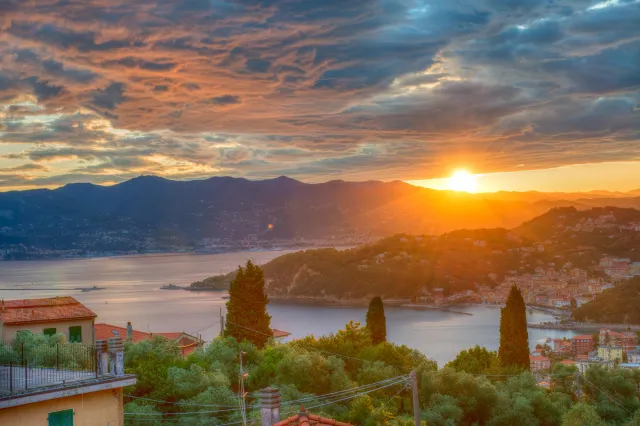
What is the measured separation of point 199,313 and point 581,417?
60186 mm

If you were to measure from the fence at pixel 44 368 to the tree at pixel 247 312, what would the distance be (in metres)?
9.20

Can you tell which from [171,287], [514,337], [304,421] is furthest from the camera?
[171,287]

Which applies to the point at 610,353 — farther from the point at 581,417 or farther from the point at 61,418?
the point at 61,418

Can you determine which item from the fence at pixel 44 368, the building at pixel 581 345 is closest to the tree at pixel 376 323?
the fence at pixel 44 368

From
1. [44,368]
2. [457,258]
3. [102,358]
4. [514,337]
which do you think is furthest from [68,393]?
[457,258]

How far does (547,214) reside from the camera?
459 feet

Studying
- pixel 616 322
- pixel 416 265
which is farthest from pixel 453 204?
pixel 616 322

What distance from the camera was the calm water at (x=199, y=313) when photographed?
199 feet

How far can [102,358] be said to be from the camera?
798 centimetres

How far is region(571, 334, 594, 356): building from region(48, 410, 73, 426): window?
53859 millimetres

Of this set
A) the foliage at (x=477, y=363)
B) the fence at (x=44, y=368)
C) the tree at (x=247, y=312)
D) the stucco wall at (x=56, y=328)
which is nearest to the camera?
the fence at (x=44, y=368)

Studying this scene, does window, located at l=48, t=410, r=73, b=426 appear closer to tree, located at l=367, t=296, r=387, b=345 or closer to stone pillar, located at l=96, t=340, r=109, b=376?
stone pillar, located at l=96, t=340, r=109, b=376

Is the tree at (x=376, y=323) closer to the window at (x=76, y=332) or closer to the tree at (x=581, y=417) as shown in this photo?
the tree at (x=581, y=417)

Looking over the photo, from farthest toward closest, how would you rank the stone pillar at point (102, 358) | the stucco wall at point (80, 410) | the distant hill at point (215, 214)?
the distant hill at point (215, 214)
the stone pillar at point (102, 358)
the stucco wall at point (80, 410)
